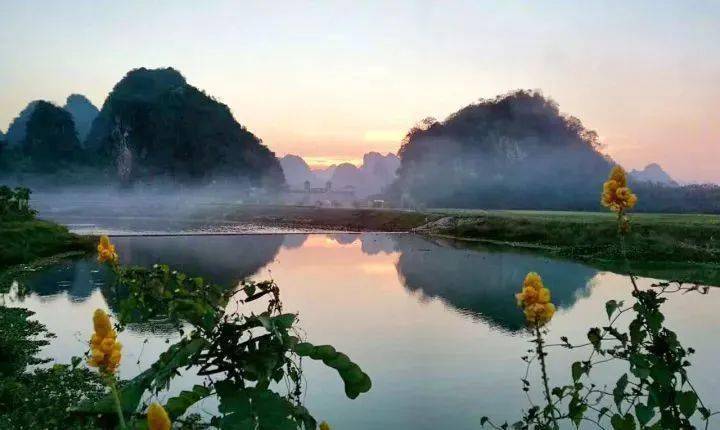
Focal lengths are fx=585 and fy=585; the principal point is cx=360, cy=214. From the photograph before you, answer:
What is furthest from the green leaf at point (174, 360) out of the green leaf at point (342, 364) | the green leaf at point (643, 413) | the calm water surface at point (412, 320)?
the calm water surface at point (412, 320)

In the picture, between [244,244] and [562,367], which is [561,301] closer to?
[562,367]

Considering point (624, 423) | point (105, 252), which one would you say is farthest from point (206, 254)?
point (624, 423)

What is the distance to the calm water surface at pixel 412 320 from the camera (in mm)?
8977

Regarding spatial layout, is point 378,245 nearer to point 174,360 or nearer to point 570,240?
point 570,240

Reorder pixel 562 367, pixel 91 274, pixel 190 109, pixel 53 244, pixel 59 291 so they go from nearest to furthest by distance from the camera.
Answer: pixel 562 367, pixel 59 291, pixel 91 274, pixel 53 244, pixel 190 109

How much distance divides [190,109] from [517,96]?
319 feet

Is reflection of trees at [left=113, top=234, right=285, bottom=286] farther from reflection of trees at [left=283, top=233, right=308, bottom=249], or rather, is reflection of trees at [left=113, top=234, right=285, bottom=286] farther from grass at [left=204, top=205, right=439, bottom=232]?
grass at [left=204, top=205, right=439, bottom=232]

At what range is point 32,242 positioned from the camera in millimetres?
30781

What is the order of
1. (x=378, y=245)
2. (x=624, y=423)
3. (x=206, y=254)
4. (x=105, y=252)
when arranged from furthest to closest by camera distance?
(x=378, y=245) → (x=206, y=254) → (x=105, y=252) → (x=624, y=423)

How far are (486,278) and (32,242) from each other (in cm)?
2368

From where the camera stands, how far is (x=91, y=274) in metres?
23.3

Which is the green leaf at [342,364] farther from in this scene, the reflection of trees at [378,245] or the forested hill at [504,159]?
the forested hill at [504,159]

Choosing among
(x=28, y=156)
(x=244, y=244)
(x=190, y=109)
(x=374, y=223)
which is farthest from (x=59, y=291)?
(x=190, y=109)

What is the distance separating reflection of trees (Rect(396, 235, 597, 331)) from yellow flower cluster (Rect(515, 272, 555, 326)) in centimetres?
1083
